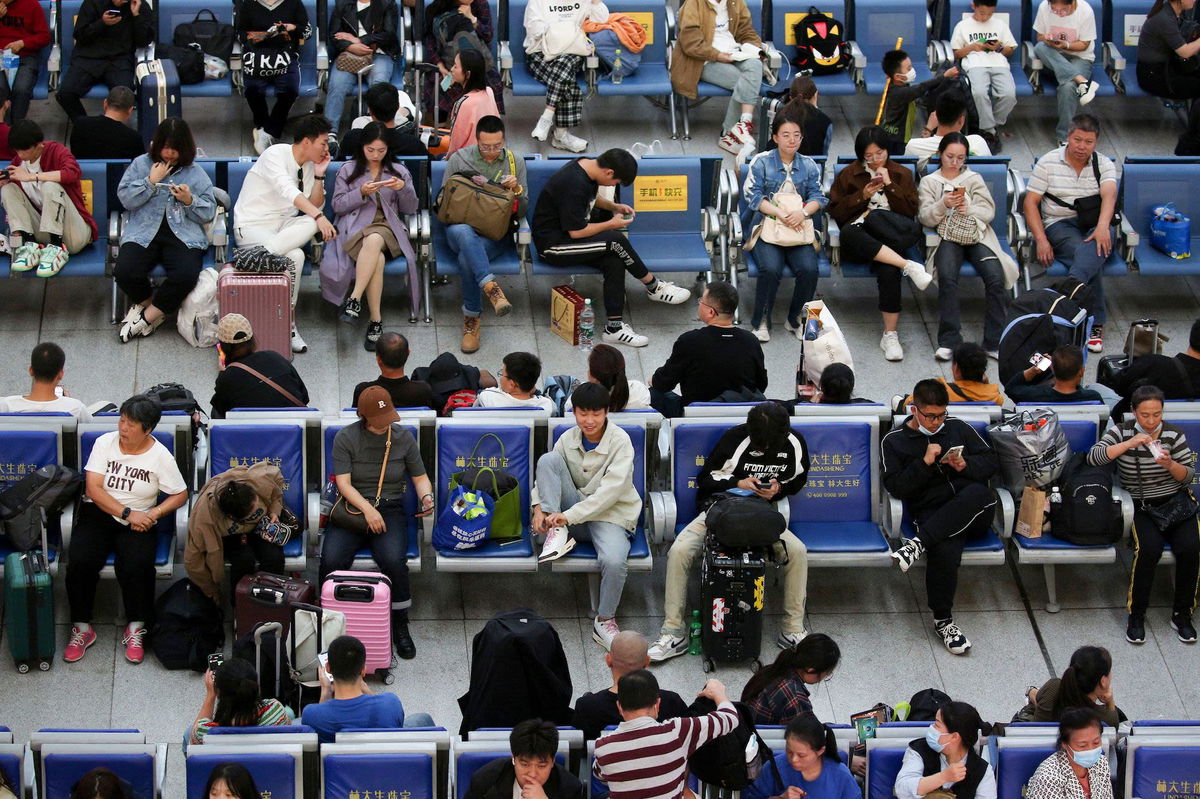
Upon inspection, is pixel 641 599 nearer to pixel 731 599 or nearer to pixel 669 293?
pixel 731 599

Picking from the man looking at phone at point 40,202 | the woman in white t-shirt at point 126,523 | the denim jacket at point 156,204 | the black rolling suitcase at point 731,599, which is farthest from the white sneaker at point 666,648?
the man looking at phone at point 40,202

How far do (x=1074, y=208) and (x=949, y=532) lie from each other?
352 centimetres

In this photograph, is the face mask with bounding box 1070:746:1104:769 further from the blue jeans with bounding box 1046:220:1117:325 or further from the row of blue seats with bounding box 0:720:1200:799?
the blue jeans with bounding box 1046:220:1117:325

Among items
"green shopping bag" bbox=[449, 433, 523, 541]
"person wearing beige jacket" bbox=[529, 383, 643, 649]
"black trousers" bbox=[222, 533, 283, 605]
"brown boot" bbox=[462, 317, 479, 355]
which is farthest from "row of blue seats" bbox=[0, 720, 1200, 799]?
"brown boot" bbox=[462, 317, 479, 355]

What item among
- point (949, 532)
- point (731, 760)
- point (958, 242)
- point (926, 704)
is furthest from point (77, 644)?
point (958, 242)

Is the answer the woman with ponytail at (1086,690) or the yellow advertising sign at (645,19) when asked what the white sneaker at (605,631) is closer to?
the woman with ponytail at (1086,690)

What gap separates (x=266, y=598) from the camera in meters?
8.30

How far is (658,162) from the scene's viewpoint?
1166 cm

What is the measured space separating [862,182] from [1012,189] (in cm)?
105

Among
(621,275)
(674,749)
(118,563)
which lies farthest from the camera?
(621,275)

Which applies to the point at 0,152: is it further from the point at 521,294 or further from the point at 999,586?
the point at 999,586

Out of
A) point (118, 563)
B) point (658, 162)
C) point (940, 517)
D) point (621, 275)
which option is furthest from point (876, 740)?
point (658, 162)

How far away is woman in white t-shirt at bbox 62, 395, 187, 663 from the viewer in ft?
28.3

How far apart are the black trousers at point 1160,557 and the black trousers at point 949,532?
769 millimetres
